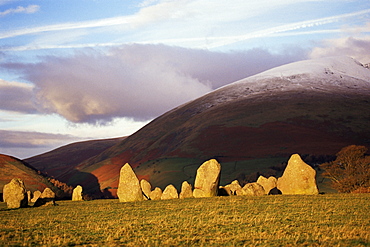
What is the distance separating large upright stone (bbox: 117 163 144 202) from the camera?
44188 millimetres

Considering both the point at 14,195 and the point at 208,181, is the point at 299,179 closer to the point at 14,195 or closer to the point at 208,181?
the point at 208,181

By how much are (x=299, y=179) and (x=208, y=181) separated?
10986 mm

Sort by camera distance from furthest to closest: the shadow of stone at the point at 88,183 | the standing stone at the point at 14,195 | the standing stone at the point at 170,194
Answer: the shadow of stone at the point at 88,183, the standing stone at the point at 170,194, the standing stone at the point at 14,195

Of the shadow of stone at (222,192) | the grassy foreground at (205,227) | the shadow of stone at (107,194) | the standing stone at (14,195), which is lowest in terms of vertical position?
the shadow of stone at (107,194)

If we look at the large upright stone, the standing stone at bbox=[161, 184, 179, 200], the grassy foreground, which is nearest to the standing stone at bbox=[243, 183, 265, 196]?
the standing stone at bbox=[161, 184, 179, 200]

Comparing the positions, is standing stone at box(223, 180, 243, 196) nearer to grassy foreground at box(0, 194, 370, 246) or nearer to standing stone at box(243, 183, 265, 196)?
standing stone at box(243, 183, 265, 196)

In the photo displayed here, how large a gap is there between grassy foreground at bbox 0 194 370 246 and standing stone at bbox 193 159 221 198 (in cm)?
1120

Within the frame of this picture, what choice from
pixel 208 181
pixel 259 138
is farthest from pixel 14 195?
pixel 259 138

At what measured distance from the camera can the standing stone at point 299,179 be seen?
45469mm

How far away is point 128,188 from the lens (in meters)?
44.3

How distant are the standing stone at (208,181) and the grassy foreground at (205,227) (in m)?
11.2

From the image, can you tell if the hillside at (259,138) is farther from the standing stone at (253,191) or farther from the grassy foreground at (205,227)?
the grassy foreground at (205,227)

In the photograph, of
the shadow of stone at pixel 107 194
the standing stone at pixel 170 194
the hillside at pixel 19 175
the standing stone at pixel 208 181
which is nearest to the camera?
the standing stone at pixel 208 181

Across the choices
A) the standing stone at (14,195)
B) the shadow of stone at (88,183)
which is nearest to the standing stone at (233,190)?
the standing stone at (14,195)
